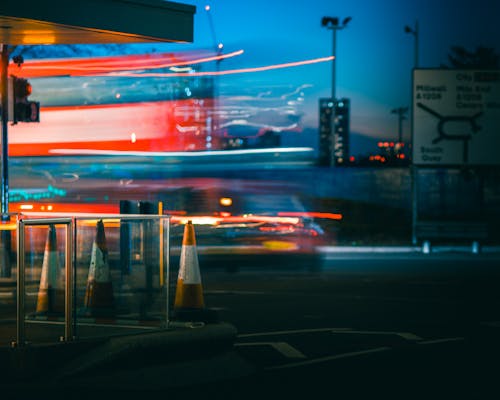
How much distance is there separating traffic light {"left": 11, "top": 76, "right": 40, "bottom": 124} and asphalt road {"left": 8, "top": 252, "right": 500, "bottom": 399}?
5.21m

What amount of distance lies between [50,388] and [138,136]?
13.9 meters

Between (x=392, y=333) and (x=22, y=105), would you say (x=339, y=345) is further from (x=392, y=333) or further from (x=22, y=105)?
(x=22, y=105)

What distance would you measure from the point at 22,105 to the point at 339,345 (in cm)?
1230

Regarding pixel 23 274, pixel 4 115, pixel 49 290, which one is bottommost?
pixel 49 290

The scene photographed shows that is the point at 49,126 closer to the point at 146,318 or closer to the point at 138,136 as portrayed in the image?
the point at 138,136

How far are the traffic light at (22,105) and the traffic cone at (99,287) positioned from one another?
11046 mm

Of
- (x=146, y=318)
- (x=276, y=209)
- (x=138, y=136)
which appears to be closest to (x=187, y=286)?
(x=146, y=318)

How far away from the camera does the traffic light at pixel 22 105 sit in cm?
2073

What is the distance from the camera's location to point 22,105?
818 inches

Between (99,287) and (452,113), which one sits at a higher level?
(452,113)

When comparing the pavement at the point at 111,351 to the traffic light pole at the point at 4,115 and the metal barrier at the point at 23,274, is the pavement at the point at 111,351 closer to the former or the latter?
the metal barrier at the point at 23,274

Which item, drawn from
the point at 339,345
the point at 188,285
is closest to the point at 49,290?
the point at 188,285

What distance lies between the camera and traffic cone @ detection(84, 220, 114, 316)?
10.2 m

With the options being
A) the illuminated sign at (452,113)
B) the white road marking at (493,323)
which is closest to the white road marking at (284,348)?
the white road marking at (493,323)
